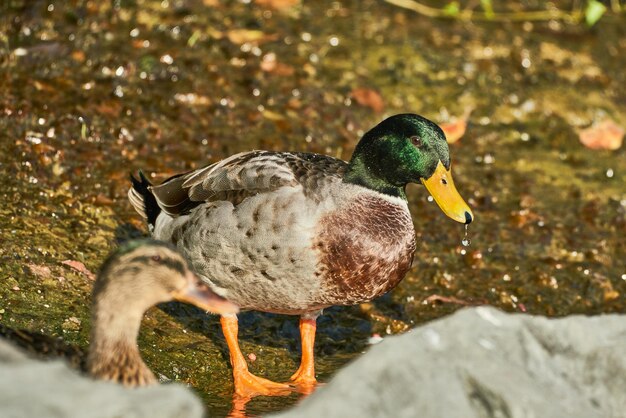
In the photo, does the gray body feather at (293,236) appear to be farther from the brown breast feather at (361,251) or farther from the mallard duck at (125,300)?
the mallard duck at (125,300)

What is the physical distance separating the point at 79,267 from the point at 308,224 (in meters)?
1.70

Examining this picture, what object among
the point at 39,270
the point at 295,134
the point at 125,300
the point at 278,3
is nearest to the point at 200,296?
the point at 125,300

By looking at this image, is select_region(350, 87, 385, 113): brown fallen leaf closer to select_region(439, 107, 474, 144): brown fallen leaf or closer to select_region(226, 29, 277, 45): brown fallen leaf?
select_region(439, 107, 474, 144): brown fallen leaf

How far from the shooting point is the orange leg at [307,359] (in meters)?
6.09

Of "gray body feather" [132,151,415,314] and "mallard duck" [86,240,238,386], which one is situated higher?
"mallard duck" [86,240,238,386]

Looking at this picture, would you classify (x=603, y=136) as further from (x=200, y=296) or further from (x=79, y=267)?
(x=200, y=296)

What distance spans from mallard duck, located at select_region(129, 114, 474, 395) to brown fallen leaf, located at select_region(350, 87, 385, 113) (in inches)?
105

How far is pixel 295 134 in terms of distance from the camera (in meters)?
8.38

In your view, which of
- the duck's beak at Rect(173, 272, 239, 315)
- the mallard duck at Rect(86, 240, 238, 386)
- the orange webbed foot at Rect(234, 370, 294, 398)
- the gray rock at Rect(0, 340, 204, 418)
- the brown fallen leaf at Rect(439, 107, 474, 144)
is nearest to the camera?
the gray rock at Rect(0, 340, 204, 418)

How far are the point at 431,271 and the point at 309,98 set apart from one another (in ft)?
6.89

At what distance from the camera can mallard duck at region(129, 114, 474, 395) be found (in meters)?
5.64

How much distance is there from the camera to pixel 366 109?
880cm

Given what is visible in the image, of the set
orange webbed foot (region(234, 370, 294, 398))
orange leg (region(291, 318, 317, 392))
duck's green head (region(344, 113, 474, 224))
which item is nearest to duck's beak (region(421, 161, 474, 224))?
duck's green head (region(344, 113, 474, 224))

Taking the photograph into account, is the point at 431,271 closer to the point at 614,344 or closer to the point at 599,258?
the point at 599,258
